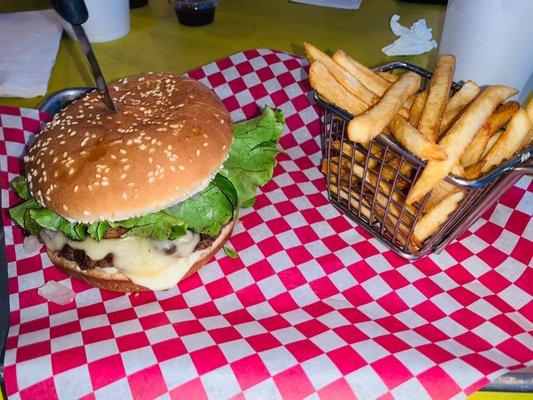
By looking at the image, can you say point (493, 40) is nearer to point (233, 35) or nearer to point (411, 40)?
point (411, 40)

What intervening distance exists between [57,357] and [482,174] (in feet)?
4.95

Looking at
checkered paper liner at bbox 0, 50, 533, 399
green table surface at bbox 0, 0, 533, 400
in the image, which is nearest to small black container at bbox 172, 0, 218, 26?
green table surface at bbox 0, 0, 533, 400

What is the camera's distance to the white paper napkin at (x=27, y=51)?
2987 millimetres

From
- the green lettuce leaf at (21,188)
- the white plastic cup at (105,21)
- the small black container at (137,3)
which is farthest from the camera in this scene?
the small black container at (137,3)

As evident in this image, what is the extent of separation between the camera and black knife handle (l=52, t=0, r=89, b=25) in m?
1.63

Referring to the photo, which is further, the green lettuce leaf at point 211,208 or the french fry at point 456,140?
the green lettuce leaf at point 211,208

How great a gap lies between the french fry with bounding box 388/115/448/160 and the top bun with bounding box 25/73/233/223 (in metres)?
0.64

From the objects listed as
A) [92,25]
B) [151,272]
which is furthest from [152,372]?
[92,25]

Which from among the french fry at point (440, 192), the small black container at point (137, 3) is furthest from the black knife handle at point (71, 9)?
the small black container at point (137, 3)

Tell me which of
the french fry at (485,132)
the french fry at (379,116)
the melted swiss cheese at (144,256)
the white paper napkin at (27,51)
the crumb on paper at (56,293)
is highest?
the french fry at (379,116)

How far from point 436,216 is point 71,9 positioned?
4.55ft

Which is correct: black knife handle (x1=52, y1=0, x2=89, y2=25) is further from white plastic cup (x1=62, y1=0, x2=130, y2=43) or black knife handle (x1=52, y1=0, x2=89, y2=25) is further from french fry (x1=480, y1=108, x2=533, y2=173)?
white plastic cup (x1=62, y1=0, x2=130, y2=43)

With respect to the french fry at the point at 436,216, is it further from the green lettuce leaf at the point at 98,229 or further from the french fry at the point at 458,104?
the green lettuce leaf at the point at 98,229

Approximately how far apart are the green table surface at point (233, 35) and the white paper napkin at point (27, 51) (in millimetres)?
64
